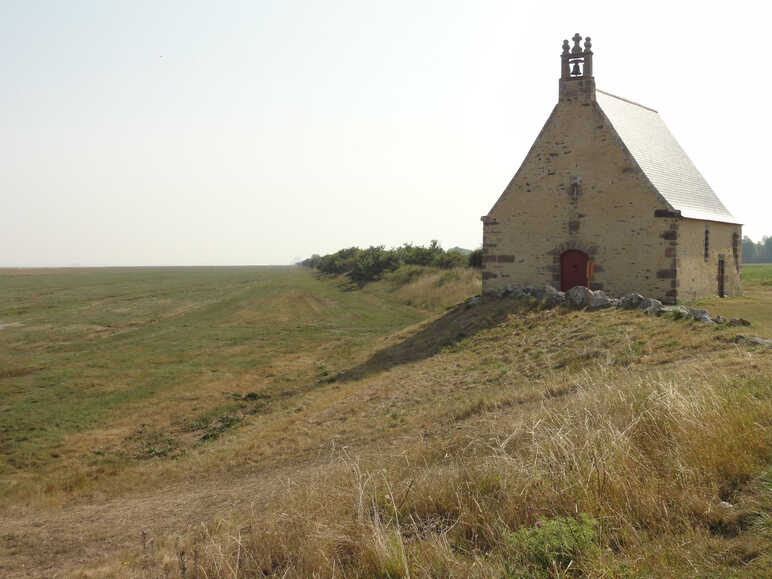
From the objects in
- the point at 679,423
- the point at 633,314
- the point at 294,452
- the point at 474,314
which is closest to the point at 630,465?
the point at 679,423

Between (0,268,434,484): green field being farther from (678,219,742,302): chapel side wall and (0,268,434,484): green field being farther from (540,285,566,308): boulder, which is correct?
(678,219,742,302): chapel side wall

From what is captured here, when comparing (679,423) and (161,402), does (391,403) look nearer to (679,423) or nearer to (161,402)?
(161,402)

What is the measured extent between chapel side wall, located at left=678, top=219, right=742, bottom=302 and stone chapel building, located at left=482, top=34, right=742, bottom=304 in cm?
4

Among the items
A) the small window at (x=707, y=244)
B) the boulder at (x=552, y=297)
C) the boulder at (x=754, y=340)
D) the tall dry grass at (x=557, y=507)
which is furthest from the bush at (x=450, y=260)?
the tall dry grass at (x=557, y=507)

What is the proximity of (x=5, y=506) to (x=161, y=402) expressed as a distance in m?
6.65

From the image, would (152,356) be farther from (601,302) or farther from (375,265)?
(375,265)

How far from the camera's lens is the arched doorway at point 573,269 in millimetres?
22359

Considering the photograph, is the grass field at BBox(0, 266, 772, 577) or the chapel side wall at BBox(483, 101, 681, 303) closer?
the grass field at BBox(0, 266, 772, 577)

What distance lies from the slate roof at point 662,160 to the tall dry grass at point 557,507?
16195 mm

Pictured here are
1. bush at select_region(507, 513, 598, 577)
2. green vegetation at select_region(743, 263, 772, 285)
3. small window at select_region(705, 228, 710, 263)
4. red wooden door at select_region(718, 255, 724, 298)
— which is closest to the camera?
bush at select_region(507, 513, 598, 577)

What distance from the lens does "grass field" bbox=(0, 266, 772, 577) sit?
17.9 ft

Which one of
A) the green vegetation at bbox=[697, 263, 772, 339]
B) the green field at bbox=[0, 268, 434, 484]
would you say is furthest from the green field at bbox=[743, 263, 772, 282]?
the green field at bbox=[0, 268, 434, 484]

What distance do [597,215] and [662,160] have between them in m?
4.91

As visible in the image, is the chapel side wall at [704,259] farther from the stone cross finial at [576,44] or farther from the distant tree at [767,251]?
the distant tree at [767,251]
